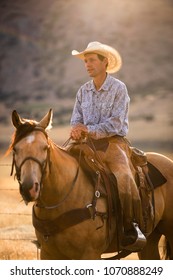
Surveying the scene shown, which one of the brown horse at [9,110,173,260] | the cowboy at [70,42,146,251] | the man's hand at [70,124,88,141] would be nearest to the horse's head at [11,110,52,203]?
the brown horse at [9,110,173,260]

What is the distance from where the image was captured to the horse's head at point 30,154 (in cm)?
355

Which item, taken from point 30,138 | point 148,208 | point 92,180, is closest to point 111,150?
point 92,180

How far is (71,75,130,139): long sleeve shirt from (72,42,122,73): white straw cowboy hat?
0.19 metres

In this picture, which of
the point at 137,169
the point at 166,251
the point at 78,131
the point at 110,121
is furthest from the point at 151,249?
the point at 78,131

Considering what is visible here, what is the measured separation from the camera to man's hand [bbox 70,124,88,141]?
14.2 ft

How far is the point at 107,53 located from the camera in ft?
15.2

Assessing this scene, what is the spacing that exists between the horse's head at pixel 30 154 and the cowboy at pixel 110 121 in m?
0.61

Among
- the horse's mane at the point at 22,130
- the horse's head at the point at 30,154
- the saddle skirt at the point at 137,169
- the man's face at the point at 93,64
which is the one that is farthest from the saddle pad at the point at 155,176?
the horse's mane at the point at 22,130

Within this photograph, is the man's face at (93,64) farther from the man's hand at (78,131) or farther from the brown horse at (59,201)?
the brown horse at (59,201)

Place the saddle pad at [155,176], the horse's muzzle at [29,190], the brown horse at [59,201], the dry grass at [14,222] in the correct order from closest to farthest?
the horse's muzzle at [29,190], the brown horse at [59,201], the saddle pad at [155,176], the dry grass at [14,222]

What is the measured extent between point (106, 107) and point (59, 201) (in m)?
0.98

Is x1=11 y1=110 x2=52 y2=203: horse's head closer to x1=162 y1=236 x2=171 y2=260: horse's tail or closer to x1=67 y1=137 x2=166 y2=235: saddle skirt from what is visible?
x1=67 y1=137 x2=166 y2=235: saddle skirt

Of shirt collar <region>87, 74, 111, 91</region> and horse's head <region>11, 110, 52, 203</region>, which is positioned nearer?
horse's head <region>11, 110, 52, 203</region>

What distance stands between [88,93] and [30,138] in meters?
1.11
